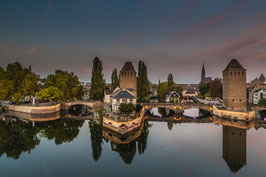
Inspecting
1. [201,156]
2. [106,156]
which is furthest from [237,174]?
[106,156]

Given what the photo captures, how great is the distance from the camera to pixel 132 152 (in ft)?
73.1

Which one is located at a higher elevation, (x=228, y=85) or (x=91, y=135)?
(x=228, y=85)

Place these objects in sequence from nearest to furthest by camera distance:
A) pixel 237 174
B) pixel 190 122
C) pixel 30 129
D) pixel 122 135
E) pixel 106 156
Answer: pixel 237 174 < pixel 106 156 < pixel 122 135 < pixel 30 129 < pixel 190 122

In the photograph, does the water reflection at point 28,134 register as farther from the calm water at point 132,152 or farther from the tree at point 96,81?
the tree at point 96,81

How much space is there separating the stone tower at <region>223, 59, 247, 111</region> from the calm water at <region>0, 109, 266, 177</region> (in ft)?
27.2

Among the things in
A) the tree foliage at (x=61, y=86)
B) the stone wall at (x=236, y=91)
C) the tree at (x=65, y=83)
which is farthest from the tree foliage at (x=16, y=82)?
the stone wall at (x=236, y=91)

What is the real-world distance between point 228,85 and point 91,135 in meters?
37.7

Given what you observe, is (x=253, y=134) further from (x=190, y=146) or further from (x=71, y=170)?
(x=71, y=170)

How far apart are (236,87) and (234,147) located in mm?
23249

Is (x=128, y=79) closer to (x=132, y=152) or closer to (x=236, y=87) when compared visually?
(x=236, y=87)

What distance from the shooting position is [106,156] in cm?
2095

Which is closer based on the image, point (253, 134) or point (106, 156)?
point (106, 156)

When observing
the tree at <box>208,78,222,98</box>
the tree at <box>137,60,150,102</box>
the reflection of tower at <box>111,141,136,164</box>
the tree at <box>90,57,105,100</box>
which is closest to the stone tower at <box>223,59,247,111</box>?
the tree at <box>137,60,150,102</box>

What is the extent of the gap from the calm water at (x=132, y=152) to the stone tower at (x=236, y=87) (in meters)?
8.29
